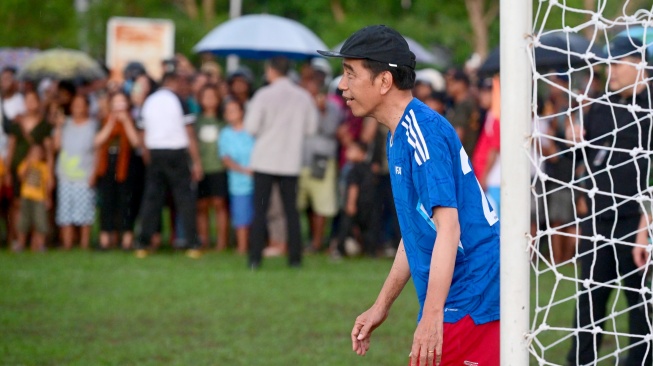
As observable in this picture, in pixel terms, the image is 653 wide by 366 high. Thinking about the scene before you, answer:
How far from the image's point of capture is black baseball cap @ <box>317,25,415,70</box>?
4.16 meters

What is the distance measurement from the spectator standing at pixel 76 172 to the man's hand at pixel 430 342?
10.1 metres

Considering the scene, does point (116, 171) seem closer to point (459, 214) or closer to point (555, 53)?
point (555, 53)

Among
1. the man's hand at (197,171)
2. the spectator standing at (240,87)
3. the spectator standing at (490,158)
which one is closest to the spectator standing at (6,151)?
the man's hand at (197,171)

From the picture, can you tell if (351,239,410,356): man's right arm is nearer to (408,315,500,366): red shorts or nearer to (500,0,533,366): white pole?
(408,315,500,366): red shorts

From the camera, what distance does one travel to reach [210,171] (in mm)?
13711

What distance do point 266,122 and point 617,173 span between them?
6070mm

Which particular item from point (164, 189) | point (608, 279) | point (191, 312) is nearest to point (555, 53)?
point (191, 312)

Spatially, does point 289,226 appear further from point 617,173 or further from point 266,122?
point 617,173

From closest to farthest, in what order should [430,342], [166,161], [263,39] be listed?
[430,342]
[166,161]
[263,39]

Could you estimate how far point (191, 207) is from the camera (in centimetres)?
1301

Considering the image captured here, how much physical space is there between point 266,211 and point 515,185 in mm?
7640

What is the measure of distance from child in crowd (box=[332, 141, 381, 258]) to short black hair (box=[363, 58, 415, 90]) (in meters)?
8.94

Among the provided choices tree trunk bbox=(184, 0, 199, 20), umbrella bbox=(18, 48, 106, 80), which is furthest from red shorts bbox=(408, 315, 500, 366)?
tree trunk bbox=(184, 0, 199, 20)

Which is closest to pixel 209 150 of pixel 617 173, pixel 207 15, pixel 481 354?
pixel 617 173
